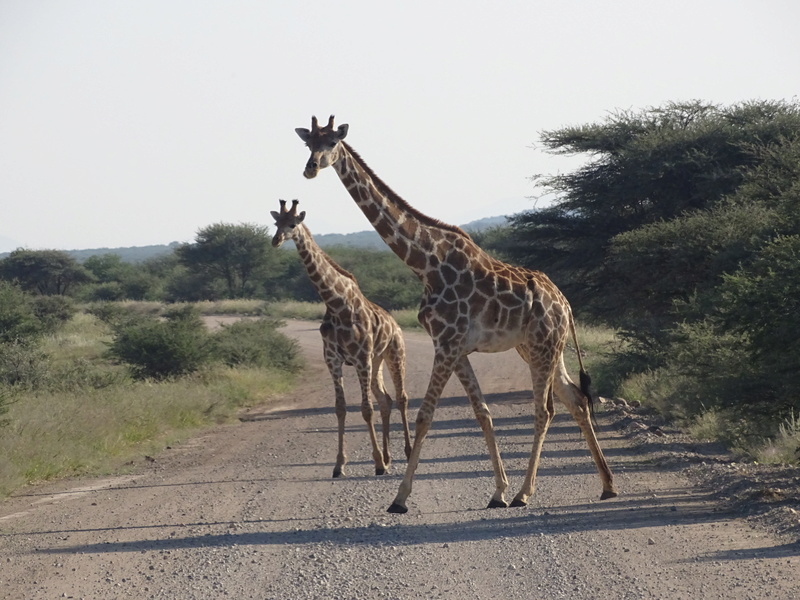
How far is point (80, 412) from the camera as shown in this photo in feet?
45.4

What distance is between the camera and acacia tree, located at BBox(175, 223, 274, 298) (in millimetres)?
62656

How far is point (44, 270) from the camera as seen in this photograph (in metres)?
57.2

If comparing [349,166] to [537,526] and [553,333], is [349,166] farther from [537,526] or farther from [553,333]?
[537,526]

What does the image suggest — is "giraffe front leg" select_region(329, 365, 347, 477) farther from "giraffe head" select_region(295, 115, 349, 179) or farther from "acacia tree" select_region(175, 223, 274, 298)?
"acacia tree" select_region(175, 223, 274, 298)

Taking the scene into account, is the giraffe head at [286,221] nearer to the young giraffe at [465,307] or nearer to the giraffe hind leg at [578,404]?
the young giraffe at [465,307]

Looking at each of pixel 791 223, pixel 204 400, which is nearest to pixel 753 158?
pixel 791 223

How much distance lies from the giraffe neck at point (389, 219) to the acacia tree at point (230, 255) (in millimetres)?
53614

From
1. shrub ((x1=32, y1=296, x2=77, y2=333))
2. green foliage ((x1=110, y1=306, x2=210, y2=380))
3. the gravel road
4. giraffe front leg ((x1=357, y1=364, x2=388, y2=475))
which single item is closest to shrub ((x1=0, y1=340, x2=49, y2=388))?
green foliage ((x1=110, y1=306, x2=210, y2=380))

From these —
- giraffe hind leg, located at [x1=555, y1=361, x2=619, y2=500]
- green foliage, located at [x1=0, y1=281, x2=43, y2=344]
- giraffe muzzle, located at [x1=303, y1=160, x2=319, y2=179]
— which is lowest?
giraffe hind leg, located at [x1=555, y1=361, x2=619, y2=500]

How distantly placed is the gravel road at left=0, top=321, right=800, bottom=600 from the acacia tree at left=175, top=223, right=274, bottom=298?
50719 mm

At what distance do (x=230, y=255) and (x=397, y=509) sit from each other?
5532 cm

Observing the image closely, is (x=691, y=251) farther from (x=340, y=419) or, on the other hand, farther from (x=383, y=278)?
(x=383, y=278)

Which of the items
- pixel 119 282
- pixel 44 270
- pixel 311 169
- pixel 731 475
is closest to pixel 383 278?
pixel 44 270

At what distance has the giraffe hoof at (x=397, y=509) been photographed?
8.45 meters
